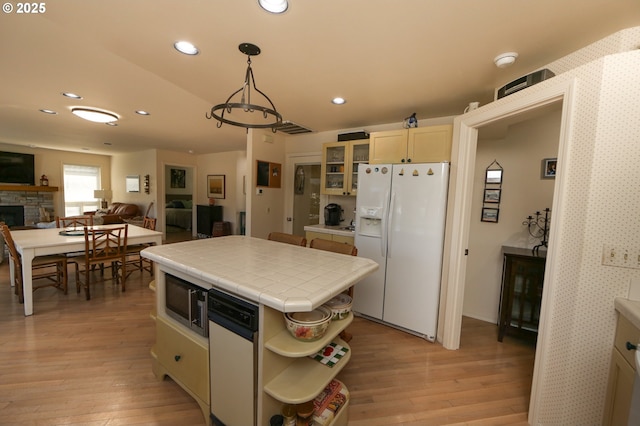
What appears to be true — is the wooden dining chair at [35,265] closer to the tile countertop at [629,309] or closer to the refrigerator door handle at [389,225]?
the refrigerator door handle at [389,225]

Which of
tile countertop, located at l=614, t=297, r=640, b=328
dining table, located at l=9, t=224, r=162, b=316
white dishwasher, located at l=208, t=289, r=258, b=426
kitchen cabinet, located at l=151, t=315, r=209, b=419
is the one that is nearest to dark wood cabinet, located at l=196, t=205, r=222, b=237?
dining table, located at l=9, t=224, r=162, b=316

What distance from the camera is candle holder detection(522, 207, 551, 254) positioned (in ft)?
8.28

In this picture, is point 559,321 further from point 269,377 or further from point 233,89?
point 233,89

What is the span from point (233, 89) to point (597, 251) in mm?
3005

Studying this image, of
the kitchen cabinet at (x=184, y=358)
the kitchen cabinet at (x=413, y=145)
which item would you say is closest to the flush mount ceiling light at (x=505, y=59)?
the kitchen cabinet at (x=413, y=145)

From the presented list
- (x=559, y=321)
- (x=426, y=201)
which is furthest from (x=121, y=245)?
(x=559, y=321)

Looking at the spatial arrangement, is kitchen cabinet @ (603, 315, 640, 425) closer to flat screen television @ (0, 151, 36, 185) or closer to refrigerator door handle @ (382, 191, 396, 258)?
refrigerator door handle @ (382, 191, 396, 258)

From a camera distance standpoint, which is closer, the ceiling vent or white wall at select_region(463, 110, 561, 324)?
white wall at select_region(463, 110, 561, 324)

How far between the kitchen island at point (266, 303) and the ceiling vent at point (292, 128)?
216 centimetres

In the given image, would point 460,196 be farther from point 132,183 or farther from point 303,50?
point 132,183

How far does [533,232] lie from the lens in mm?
2633

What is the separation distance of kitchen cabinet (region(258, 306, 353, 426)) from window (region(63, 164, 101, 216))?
9174 millimetres

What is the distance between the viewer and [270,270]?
1.52 meters

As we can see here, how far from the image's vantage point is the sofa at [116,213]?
6295 mm
